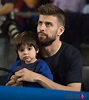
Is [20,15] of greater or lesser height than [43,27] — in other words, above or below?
below

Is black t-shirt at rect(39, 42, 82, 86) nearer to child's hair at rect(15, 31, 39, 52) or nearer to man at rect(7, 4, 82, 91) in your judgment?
man at rect(7, 4, 82, 91)

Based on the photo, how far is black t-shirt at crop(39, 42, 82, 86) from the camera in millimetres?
2615

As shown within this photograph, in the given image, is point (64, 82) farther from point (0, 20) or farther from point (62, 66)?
point (0, 20)

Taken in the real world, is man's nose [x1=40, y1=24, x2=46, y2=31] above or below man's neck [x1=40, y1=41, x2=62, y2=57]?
above

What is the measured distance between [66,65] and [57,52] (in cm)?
16

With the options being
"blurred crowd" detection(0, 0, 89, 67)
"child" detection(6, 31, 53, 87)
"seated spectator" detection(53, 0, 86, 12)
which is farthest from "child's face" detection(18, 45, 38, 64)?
"seated spectator" detection(53, 0, 86, 12)

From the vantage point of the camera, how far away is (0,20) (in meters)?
4.74

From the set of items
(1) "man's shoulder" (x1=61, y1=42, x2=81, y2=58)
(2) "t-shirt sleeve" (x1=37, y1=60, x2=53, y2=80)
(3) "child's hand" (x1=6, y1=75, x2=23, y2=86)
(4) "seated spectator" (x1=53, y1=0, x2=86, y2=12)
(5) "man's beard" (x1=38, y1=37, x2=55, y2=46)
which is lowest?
(3) "child's hand" (x1=6, y1=75, x2=23, y2=86)

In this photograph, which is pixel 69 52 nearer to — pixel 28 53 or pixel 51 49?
pixel 51 49

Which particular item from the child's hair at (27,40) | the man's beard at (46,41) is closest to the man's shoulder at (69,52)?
the man's beard at (46,41)

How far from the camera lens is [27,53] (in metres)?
2.61

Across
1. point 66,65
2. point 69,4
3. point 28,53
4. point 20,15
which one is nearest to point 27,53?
point 28,53

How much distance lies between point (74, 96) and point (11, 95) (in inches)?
14.4

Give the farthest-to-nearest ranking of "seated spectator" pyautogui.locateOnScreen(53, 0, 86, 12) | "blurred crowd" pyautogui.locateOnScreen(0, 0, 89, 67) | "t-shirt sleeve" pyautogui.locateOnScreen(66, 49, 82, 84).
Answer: "seated spectator" pyautogui.locateOnScreen(53, 0, 86, 12), "blurred crowd" pyautogui.locateOnScreen(0, 0, 89, 67), "t-shirt sleeve" pyautogui.locateOnScreen(66, 49, 82, 84)
